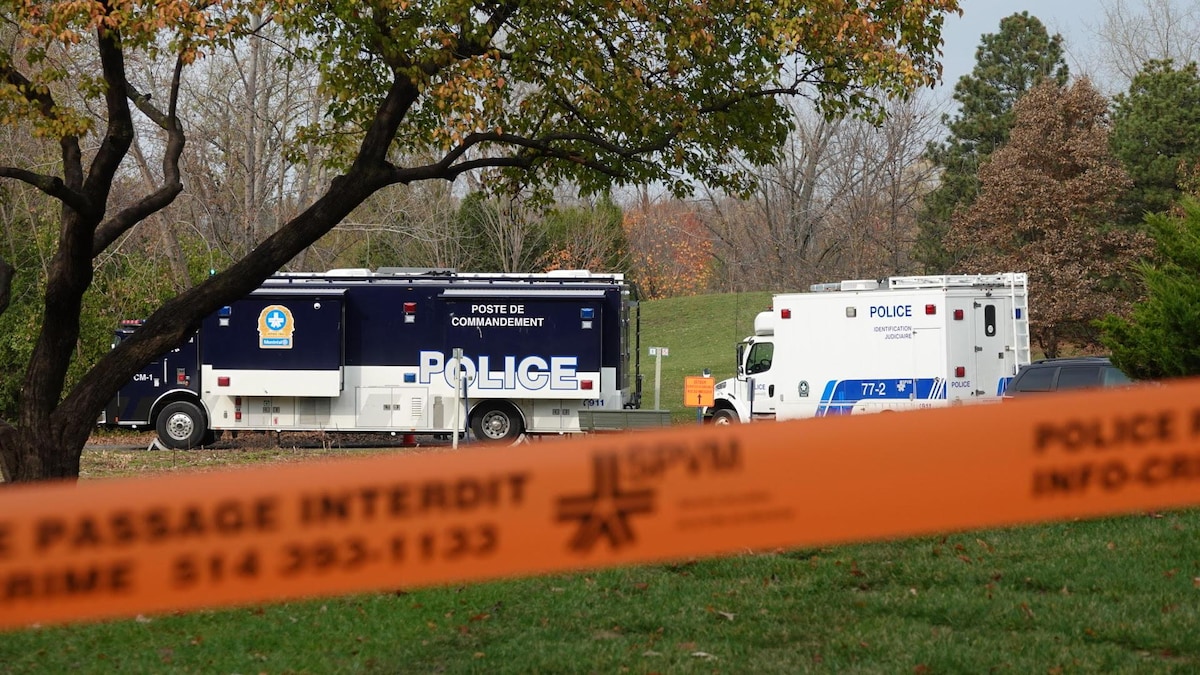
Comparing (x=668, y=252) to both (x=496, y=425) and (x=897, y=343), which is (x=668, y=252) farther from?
(x=897, y=343)

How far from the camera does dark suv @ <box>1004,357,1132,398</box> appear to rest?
65.0 ft

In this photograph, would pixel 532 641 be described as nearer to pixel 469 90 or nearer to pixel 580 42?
pixel 469 90

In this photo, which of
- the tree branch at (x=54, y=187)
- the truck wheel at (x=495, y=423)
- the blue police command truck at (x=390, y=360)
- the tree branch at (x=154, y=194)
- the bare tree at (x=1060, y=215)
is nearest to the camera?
the tree branch at (x=54, y=187)

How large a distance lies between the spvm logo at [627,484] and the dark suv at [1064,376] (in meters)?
17.9

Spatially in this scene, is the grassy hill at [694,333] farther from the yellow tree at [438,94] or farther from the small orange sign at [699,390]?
the yellow tree at [438,94]

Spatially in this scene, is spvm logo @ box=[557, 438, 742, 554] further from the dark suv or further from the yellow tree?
the dark suv

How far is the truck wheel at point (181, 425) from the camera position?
25891 mm

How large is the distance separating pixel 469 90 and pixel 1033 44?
4959 cm

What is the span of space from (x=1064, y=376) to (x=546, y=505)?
18.5 m

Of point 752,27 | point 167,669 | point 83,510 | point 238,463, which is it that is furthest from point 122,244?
point 83,510

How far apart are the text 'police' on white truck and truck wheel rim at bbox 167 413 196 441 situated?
34.7 feet

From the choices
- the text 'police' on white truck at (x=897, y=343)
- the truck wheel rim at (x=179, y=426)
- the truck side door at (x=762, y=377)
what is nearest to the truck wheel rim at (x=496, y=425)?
the text 'police' on white truck at (x=897, y=343)

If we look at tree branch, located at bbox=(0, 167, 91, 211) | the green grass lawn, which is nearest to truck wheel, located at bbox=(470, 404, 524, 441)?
tree branch, located at bbox=(0, 167, 91, 211)

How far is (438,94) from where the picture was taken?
10609 mm
